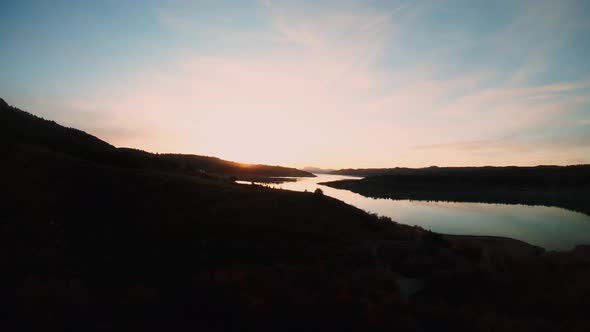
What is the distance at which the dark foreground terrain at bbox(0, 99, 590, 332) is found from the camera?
28.0 feet

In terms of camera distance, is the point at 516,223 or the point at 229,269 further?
the point at 516,223

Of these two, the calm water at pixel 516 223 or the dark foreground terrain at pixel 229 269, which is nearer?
the dark foreground terrain at pixel 229 269

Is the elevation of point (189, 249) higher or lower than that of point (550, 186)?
lower

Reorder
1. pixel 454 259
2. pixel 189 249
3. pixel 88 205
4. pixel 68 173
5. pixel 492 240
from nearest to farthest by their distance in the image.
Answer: pixel 189 249 → pixel 454 259 → pixel 88 205 → pixel 68 173 → pixel 492 240

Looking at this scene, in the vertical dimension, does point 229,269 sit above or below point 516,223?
above

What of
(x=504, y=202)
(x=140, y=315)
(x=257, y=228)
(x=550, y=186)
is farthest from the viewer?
(x=550, y=186)

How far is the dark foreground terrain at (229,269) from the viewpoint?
28.0ft

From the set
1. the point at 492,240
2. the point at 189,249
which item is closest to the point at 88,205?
the point at 189,249

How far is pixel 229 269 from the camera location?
38.7 ft

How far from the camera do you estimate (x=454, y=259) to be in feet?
51.0

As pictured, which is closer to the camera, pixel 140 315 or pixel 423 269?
pixel 140 315

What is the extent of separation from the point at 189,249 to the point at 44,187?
13.6 meters

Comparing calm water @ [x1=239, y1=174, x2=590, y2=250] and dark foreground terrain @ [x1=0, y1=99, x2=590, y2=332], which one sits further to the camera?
calm water @ [x1=239, y1=174, x2=590, y2=250]

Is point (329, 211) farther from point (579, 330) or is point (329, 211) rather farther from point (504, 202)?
point (504, 202)
